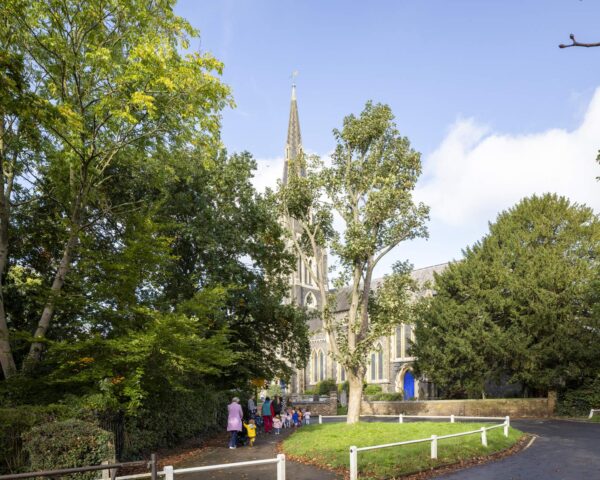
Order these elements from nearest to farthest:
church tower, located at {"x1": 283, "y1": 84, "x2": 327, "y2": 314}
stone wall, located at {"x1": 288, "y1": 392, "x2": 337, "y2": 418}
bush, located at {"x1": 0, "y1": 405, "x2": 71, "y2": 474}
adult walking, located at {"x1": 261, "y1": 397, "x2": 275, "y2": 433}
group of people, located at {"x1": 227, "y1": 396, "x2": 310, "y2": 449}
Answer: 1. bush, located at {"x1": 0, "y1": 405, "x2": 71, "y2": 474}
2. group of people, located at {"x1": 227, "y1": 396, "x2": 310, "y2": 449}
3. adult walking, located at {"x1": 261, "y1": 397, "x2": 275, "y2": 433}
4. stone wall, located at {"x1": 288, "y1": 392, "x2": 337, "y2": 418}
5. church tower, located at {"x1": 283, "y1": 84, "x2": 327, "y2": 314}

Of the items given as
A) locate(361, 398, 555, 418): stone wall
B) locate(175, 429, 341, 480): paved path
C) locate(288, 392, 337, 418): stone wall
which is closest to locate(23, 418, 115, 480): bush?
locate(175, 429, 341, 480): paved path

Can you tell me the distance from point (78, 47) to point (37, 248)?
29.3ft

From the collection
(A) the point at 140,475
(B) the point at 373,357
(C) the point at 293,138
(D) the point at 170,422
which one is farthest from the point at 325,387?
(A) the point at 140,475

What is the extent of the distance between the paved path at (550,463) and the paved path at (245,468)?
3.04 metres

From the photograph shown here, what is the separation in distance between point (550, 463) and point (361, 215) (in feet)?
43.0

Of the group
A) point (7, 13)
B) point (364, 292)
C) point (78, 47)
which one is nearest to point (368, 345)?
point (364, 292)

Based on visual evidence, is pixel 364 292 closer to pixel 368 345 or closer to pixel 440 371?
pixel 368 345

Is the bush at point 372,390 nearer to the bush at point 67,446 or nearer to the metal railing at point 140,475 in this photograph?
the bush at point 67,446

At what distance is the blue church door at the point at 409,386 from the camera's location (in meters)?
51.2

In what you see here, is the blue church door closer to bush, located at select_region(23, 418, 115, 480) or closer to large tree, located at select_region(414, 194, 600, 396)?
large tree, located at select_region(414, 194, 600, 396)

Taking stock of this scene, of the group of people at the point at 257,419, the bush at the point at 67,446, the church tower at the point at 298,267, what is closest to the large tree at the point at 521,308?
the group of people at the point at 257,419

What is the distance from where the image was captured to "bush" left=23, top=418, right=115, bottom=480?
1026 cm

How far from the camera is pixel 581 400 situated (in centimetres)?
3058

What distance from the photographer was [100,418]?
41.5 ft
